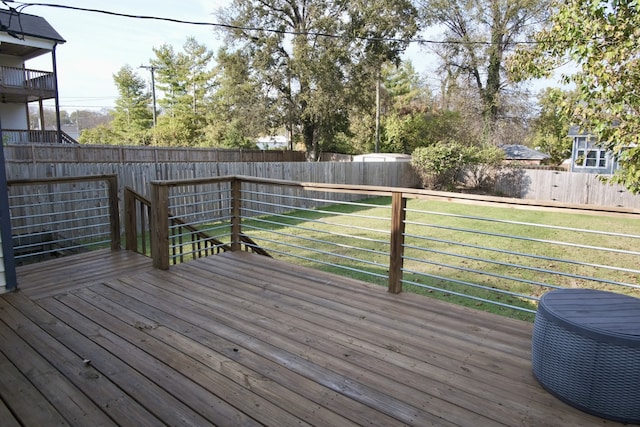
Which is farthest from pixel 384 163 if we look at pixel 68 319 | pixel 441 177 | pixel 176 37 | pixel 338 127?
pixel 176 37

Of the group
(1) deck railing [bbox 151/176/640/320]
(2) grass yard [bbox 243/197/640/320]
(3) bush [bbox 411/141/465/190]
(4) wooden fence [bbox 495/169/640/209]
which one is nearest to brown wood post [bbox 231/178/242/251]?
(1) deck railing [bbox 151/176/640/320]

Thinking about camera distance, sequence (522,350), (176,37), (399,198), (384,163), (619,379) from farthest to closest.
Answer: (176,37)
(384,163)
(399,198)
(522,350)
(619,379)

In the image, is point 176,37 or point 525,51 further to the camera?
point 176,37

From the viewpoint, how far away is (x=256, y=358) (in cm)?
222

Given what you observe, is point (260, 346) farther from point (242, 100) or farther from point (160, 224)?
point (242, 100)


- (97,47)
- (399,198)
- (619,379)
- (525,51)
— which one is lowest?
(619,379)

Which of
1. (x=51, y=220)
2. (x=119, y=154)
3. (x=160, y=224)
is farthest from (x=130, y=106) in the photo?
(x=160, y=224)

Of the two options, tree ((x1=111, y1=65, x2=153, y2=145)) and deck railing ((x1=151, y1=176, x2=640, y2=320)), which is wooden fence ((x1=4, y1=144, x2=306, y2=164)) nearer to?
deck railing ((x1=151, y1=176, x2=640, y2=320))

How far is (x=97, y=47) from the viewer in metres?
20.0

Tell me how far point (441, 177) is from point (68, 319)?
616 inches

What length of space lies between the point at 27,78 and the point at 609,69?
57.1 feet

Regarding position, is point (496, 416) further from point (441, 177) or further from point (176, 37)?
point (176, 37)

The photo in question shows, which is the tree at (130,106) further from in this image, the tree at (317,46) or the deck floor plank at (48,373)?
the deck floor plank at (48,373)

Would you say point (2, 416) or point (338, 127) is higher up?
point (338, 127)
